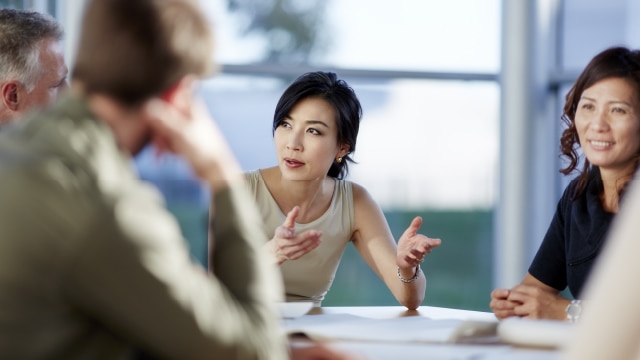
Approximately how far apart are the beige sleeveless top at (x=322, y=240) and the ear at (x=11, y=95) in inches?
30.7

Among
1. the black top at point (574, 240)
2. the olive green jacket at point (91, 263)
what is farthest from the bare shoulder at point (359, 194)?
the olive green jacket at point (91, 263)

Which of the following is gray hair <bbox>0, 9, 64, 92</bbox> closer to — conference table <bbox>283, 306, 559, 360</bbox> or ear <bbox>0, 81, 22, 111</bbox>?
ear <bbox>0, 81, 22, 111</bbox>

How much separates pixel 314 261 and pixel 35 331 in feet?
5.70

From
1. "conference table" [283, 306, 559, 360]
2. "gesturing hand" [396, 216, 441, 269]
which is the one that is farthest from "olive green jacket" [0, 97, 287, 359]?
"gesturing hand" [396, 216, 441, 269]

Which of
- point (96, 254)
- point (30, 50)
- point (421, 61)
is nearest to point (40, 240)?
point (96, 254)

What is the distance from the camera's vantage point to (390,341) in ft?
5.09

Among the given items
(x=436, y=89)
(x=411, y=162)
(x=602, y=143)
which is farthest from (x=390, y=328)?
(x=411, y=162)

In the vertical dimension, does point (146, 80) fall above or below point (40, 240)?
above

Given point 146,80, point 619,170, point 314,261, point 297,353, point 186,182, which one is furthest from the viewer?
point 186,182

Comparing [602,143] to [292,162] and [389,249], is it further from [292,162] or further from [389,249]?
[292,162]

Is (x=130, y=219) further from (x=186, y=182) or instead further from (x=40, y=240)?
(x=186, y=182)

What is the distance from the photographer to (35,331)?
3.07 feet

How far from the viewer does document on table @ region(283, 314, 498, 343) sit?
1.60m

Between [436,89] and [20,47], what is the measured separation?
3350mm
